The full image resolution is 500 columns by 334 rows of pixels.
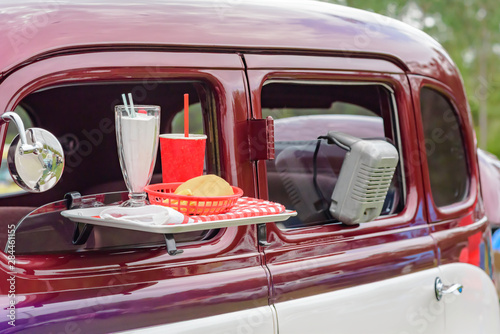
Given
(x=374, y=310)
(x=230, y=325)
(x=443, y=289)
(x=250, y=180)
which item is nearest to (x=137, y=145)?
(x=250, y=180)

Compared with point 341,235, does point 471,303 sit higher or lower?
lower

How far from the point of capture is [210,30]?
179 cm

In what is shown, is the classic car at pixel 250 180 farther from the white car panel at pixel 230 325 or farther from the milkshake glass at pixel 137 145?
the milkshake glass at pixel 137 145

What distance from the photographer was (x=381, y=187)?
6.75 ft

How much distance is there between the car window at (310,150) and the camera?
2.28 m

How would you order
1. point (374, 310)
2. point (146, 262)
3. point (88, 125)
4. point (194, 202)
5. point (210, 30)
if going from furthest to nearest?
point (88, 125)
point (374, 310)
point (210, 30)
point (146, 262)
point (194, 202)

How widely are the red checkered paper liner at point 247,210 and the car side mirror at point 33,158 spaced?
0.34 m

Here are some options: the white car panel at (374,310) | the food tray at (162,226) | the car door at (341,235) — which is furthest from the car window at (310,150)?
the food tray at (162,226)

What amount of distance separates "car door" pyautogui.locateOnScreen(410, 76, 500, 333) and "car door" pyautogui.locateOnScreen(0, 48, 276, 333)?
0.89 metres

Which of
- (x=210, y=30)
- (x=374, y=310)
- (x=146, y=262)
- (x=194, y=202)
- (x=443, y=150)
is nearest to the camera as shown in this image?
(x=194, y=202)

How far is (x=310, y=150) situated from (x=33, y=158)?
1.35 m

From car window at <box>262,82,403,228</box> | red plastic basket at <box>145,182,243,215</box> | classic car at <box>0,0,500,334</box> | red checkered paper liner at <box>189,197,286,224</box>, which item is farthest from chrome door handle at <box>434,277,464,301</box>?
red plastic basket at <box>145,182,243,215</box>

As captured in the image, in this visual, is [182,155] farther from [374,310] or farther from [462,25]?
[462,25]

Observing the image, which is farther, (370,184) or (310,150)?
(310,150)
